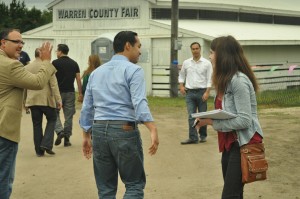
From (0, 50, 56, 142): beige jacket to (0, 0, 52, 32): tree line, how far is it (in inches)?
1283

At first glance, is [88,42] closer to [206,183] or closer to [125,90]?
[206,183]

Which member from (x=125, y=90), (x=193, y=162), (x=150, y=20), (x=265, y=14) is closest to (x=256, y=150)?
(x=125, y=90)

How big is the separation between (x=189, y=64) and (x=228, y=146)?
7526 millimetres

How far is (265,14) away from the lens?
3581cm

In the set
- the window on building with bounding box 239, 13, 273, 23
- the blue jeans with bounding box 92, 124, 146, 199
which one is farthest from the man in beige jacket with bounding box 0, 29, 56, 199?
the window on building with bounding box 239, 13, 273, 23

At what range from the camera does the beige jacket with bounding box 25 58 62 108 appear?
12.3m

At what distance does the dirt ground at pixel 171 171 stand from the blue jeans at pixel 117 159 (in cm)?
217

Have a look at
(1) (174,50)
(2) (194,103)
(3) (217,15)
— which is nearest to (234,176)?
(2) (194,103)

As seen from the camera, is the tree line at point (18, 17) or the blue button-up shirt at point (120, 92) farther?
the tree line at point (18, 17)

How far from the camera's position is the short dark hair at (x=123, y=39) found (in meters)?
6.66

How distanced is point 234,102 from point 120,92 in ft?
3.42

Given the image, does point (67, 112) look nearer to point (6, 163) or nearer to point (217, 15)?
point (6, 163)

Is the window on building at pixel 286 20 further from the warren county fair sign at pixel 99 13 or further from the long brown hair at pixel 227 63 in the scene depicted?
the long brown hair at pixel 227 63

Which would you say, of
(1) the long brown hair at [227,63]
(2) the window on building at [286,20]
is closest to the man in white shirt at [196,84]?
(1) the long brown hair at [227,63]
